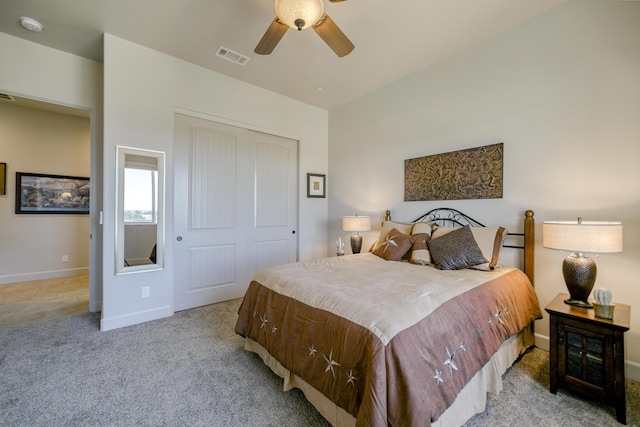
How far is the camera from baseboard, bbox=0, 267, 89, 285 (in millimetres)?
4175

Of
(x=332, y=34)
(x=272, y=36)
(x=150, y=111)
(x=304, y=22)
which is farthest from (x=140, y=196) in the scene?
(x=332, y=34)

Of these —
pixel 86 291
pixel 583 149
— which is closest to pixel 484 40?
pixel 583 149

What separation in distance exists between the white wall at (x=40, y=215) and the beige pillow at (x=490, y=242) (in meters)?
6.29

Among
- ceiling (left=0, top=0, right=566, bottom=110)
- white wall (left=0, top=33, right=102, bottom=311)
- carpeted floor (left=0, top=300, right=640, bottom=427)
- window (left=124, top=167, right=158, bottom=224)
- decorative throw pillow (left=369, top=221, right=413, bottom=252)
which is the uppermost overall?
ceiling (left=0, top=0, right=566, bottom=110)

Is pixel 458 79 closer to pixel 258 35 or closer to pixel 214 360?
pixel 258 35

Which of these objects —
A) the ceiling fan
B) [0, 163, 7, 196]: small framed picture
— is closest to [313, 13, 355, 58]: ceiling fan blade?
the ceiling fan

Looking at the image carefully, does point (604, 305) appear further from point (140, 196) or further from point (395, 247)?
point (140, 196)

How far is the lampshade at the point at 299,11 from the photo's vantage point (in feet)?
5.74

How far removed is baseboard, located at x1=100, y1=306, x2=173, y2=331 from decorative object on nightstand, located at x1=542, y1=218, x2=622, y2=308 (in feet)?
12.3

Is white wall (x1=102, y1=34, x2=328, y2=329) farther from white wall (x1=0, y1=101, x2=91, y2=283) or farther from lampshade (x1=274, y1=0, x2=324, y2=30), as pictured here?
white wall (x1=0, y1=101, x2=91, y2=283)

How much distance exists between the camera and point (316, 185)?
4512 millimetres

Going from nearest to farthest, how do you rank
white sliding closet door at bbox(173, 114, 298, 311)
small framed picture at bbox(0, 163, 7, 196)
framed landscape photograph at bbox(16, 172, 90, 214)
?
white sliding closet door at bbox(173, 114, 298, 311) → small framed picture at bbox(0, 163, 7, 196) → framed landscape photograph at bbox(16, 172, 90, 214)

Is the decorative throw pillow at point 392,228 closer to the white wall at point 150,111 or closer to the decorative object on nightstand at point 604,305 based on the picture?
the decorative object on nightstand at point 604,305

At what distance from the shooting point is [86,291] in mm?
3916
